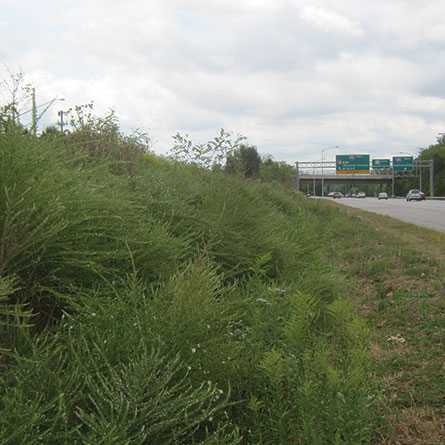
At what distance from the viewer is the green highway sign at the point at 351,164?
220 feet

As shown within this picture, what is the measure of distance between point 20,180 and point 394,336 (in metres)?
3.06

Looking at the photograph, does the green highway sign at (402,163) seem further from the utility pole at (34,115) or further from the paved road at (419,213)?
the utility pole at (34,115)

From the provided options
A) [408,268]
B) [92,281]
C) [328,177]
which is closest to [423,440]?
[92,281]

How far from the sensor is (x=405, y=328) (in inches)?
155

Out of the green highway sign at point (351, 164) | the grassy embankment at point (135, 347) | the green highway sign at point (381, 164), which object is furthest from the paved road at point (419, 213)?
the green highway sign at point (381, 164)

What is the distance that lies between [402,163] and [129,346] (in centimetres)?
7555

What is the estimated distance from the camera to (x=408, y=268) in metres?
6.17

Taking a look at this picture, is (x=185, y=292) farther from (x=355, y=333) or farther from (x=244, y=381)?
(x=355, y=333)

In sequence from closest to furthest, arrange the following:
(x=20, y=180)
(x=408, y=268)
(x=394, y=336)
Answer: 1. (x=20, y=180)
2. (x=394, y=336)
3. (x=408, y=268)

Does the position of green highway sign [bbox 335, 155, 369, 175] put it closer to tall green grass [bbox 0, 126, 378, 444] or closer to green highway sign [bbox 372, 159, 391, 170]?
green highway sign [bbox 372, 159, 391, 170]

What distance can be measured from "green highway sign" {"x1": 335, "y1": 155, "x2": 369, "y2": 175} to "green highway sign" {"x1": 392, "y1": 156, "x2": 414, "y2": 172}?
685 cm

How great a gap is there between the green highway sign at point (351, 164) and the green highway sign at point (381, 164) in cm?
560

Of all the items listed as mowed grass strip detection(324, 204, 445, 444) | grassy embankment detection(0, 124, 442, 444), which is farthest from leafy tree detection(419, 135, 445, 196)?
grassy embankment detection(0, 124, 442, 444)

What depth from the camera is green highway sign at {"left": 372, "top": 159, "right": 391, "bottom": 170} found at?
71.8 meters
